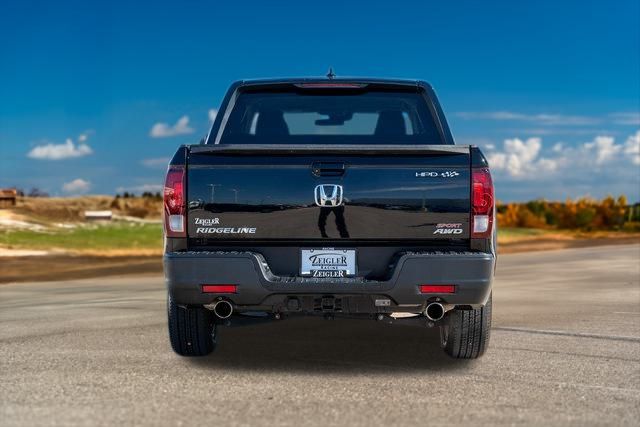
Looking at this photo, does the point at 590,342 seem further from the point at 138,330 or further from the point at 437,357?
the point at 138,330

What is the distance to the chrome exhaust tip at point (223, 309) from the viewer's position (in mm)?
6255

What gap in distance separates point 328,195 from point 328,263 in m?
0.48

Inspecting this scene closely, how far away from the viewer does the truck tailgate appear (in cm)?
606

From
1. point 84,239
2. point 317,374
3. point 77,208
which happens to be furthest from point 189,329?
point 77,208

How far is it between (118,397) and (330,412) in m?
1.46

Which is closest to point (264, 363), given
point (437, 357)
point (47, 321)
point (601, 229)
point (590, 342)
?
point (437, 357)

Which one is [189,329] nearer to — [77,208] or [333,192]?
[333,192]

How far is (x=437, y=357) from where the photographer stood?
722 centimetres

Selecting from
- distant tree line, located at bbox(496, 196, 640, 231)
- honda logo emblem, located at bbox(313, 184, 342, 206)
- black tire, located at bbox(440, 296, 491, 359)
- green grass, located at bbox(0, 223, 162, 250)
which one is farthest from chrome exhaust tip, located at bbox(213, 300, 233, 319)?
distant tree line, located at bbox(496, 196, 640, 231)

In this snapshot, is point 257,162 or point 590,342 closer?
point 257,162

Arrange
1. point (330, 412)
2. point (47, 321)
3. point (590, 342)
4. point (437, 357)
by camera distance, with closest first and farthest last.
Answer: point (330, 412)
point (437, 357)
point (590, 342)
point (47, 321)

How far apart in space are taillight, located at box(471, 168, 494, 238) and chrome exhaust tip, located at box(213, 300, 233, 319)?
184cm

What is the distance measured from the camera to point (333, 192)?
6.05 metres

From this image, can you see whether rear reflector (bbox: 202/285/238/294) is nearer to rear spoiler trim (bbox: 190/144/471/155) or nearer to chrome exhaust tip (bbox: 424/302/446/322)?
rear spoiler trim (bbox: 190/144/471/155)
